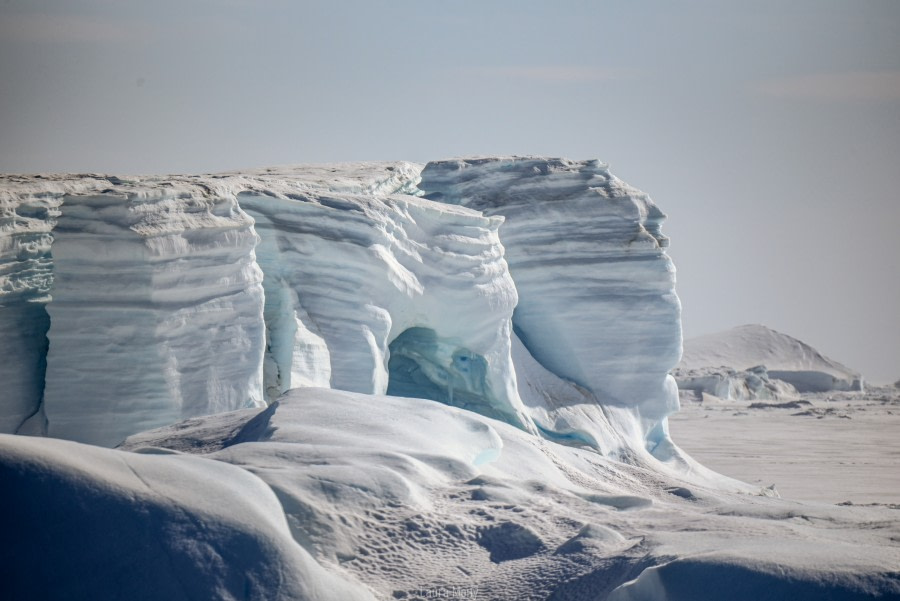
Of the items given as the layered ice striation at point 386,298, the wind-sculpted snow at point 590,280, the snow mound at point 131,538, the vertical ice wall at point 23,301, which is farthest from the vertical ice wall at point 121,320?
the wind-sculpted snow at point 590,280

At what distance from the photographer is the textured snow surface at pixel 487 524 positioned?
216 inches

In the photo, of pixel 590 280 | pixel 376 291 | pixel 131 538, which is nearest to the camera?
pixel 131 538

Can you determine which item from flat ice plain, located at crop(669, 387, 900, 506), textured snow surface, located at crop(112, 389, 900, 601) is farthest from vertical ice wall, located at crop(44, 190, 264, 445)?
flat ice plain, located at crop(669, 387, 900, 506)

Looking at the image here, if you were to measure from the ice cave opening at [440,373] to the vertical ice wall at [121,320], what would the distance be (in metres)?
3.09

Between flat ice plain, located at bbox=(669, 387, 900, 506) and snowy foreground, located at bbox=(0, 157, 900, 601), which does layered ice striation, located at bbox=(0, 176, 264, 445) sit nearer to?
snowy foreground, located at bbox=(0, 157, 900, 601)

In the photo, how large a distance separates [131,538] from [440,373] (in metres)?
6.63

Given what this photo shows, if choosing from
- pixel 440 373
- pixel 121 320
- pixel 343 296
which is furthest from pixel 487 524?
pixel 440 373

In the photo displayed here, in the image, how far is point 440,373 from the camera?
463 inches

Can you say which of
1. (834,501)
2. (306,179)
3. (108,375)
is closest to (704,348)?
(834,501)

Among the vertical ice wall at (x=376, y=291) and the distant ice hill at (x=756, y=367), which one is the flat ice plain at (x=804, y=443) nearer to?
the distant ice hill at (x=756, y=367)

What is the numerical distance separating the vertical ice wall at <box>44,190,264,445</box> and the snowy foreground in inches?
0.7

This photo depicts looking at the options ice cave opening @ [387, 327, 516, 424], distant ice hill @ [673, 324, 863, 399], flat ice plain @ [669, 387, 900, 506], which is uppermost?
ice cave opening @ [387, 327, 516, 424]

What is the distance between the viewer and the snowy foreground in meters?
5.37

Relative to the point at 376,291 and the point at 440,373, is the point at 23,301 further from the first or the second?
the point at 440,373
